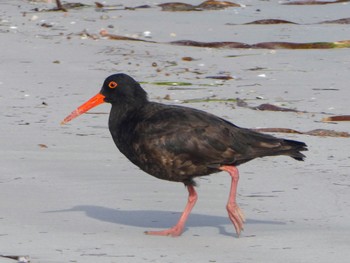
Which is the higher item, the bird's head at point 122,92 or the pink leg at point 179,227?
the bird's head at point 122,92

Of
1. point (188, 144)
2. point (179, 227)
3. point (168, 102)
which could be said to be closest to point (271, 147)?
point (188, 144)

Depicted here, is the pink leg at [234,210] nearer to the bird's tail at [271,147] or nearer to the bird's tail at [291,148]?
the bird's tail at [271,147]

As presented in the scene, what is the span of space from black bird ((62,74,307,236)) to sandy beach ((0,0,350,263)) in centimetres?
26

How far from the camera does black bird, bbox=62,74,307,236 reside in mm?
5156

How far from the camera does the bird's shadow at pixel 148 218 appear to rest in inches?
206

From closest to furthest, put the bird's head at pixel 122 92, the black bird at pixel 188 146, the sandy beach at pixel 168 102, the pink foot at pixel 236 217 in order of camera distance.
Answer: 1. the sandy beach at pixel 168 102
2. the pink foot at pixel 236 217
3. the black bird at pixel 188 146
4. the bird's head at pixel 122 92

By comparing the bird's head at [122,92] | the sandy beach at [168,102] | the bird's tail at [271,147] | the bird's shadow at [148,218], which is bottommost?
the bird's shadow at [148,218]

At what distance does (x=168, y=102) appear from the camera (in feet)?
25.0

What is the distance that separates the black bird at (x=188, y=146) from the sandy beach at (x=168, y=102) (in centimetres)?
26

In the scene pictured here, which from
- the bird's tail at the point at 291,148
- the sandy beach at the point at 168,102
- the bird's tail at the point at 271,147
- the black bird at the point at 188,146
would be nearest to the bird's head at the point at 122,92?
the black bird at the point at 188,146

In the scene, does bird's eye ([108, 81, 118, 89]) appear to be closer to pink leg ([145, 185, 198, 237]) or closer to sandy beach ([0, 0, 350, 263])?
sandy beach ([0, 0, 350, 263])

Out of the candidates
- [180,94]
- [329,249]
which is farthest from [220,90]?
[329,249]

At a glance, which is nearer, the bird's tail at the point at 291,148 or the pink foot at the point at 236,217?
the pink foot at the point at 236,217

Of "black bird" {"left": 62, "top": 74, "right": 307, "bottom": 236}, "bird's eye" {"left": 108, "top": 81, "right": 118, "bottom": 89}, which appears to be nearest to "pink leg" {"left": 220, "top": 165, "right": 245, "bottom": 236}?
"black bird" {"left": 62, "top": 74, "right": 307, "bottom": 236}
